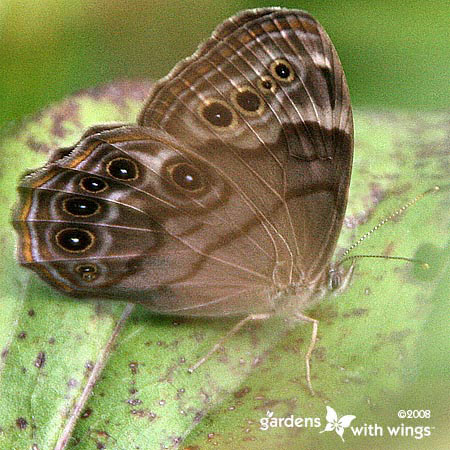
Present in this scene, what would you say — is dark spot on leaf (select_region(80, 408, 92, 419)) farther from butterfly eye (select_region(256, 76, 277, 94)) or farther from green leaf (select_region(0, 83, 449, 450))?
butterfly eye (select_region(256, 76, 277, 94))

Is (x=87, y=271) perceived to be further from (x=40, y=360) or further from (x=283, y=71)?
(x=283, y=71)

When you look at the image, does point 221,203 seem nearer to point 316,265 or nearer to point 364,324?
point 316,265

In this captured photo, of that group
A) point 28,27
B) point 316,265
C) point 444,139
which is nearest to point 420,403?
point 316,265

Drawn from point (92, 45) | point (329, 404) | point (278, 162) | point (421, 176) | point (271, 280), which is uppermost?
point (92, 45)

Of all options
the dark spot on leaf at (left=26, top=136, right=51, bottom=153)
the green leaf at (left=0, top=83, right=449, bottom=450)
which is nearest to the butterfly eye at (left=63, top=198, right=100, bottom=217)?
the green leaf at (left=0, top=83, right=449, bottom=450)

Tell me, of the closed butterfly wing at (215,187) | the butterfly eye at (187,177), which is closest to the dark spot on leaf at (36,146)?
the closed butterfly wing at (215,187)
